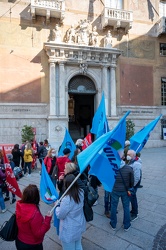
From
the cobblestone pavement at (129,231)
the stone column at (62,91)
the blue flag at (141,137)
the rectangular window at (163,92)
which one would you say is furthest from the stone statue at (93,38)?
the cobblestone pavement at (129,231)

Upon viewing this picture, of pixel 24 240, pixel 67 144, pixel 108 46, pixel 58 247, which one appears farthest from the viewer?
pixel 108 46

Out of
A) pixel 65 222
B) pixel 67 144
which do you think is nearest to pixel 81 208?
pixel 65 222

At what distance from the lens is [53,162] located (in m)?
6.00

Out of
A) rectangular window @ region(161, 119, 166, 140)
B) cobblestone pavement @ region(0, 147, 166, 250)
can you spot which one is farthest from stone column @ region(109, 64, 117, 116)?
cobblestone pavement @ region(0, 147, 166, 250)

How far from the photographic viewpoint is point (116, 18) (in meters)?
17.1

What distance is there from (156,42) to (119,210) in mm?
17915

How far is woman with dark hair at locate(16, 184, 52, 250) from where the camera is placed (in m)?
2.51

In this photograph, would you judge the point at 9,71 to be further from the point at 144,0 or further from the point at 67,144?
the point at 144,0

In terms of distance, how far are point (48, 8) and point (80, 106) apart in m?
11.0

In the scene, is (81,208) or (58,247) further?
(58,247)

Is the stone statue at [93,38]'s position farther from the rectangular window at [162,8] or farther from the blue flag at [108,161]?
the blue flag at [108,161]

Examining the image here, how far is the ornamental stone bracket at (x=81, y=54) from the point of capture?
50.6 feet

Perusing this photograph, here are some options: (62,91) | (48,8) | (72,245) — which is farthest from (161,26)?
(72,245)

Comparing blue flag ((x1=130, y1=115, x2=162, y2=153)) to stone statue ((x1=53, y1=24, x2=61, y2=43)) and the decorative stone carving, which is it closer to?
the decorative stone carving
